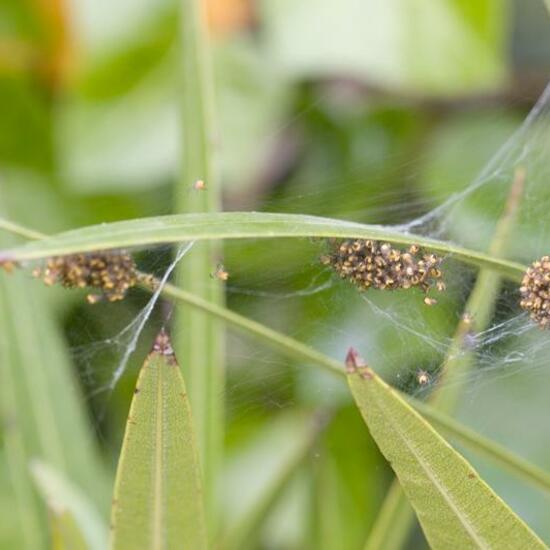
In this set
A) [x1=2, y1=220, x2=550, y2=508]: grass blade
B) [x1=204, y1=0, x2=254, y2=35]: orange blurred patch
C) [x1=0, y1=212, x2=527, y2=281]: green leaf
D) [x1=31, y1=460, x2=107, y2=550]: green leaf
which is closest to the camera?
[x1=0, y1=212, x2=527, y2=281]: green leaf

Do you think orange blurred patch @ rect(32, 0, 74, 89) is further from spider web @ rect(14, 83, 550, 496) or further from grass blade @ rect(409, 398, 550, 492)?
grass blade @ rect(409, 398, 550, 492)

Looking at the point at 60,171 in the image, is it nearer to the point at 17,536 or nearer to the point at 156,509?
the point at 17,536

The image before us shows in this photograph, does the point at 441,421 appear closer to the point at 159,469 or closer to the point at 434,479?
the point at 434,479

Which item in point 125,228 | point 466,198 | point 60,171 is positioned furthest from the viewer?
point 60,171

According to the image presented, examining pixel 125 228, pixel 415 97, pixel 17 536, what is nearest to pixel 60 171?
pixel 415 97

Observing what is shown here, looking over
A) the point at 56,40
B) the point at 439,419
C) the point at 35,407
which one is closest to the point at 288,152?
the point at 56,40

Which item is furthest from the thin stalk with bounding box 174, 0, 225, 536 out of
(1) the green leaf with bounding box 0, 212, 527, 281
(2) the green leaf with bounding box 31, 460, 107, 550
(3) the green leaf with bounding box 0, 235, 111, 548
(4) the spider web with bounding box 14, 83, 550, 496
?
(1) the green leaf with bounding box 0, 212, 527, 281
